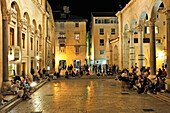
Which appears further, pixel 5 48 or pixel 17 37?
pixel 17 37

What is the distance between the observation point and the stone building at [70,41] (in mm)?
44969

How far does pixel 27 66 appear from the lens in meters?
20.7

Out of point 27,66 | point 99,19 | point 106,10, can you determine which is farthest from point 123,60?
point 106,10

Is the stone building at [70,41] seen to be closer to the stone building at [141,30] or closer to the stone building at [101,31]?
the stone building at [101,31]

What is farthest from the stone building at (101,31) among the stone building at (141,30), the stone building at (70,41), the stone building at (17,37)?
the stone building at (17,37)

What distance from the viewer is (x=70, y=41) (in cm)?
4503

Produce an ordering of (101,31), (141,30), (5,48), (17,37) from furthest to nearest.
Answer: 1. (101,31)
2. (141,30)
3. (17,37)
4. (5,48)

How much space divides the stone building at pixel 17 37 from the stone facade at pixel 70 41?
55.6 feet

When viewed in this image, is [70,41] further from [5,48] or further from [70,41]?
[5,48]

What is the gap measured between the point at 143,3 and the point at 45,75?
1500 centimetres

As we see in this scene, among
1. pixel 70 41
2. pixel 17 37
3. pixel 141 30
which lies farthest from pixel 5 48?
pixel 70 41

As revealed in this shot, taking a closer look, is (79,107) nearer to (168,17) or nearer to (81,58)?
(168,17)

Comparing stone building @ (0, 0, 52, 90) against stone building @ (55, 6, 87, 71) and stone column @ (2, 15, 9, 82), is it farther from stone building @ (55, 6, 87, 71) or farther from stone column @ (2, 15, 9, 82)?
stone building @ (55, 6, 87, 71)

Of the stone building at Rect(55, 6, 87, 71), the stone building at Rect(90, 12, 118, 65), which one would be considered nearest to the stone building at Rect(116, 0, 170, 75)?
the stone building at Rect(90, 12, 118, 65)
